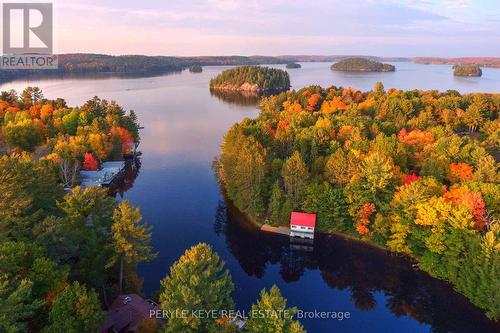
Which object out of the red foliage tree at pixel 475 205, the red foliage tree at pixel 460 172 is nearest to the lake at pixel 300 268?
the red foliage tree at pixel 475 205

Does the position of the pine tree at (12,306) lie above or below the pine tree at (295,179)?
below

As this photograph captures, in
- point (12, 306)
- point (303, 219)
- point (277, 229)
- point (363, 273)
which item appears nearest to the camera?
point (12, 306)

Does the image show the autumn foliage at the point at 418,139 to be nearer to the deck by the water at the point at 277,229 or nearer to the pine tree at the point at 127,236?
the deck by the water at the point at 277,229

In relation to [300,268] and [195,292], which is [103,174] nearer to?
[300,268]

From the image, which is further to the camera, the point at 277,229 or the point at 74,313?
the point at 277,229

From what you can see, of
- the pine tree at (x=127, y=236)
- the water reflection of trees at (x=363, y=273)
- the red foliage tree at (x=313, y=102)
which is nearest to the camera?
the pine tree at (x=127, y=236)

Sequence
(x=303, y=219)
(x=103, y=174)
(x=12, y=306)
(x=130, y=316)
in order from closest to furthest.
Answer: (x=12, y=306)
(x=130, y=316)
(x=303, y=219)
(x=103, y=174)

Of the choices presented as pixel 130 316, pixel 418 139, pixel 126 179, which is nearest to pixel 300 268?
pixel 130 316

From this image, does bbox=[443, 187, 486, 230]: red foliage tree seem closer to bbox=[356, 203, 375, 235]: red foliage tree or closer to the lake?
the lake
